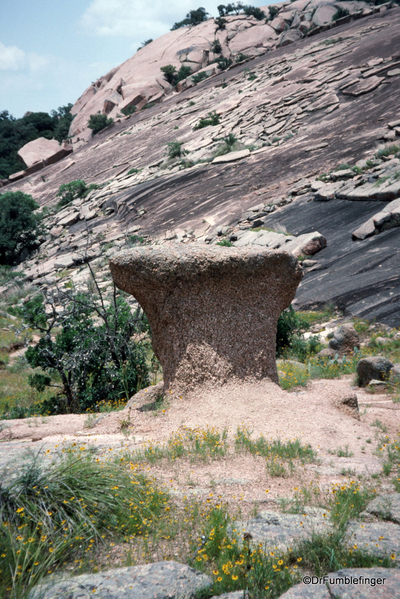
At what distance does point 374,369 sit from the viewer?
6004 millimetres

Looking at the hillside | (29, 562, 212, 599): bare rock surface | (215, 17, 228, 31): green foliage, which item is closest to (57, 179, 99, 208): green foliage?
the hillside

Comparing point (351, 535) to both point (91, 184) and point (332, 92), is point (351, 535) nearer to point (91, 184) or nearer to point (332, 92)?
point (332, 92)

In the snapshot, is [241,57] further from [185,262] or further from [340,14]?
[185,262]

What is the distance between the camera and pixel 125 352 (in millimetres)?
7199

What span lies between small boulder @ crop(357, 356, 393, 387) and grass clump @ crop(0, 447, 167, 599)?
4045mm

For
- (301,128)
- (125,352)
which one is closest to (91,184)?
(301,128)

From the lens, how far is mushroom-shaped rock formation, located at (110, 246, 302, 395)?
187 inches

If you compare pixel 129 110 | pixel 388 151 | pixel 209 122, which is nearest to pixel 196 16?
pixel 129 110

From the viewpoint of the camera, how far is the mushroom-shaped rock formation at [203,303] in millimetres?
4758

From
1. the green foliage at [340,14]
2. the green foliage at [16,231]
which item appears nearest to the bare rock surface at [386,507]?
the green foliage at [16,231]

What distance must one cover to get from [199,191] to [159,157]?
9386 mm

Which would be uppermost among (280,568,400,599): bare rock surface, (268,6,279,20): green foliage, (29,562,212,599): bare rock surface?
(268,6,279,20): green foliage

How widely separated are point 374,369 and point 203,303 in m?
2.74

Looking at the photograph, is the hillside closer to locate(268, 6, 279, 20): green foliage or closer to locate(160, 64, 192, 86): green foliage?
locate(160, 64, 192, 86): green foliage
